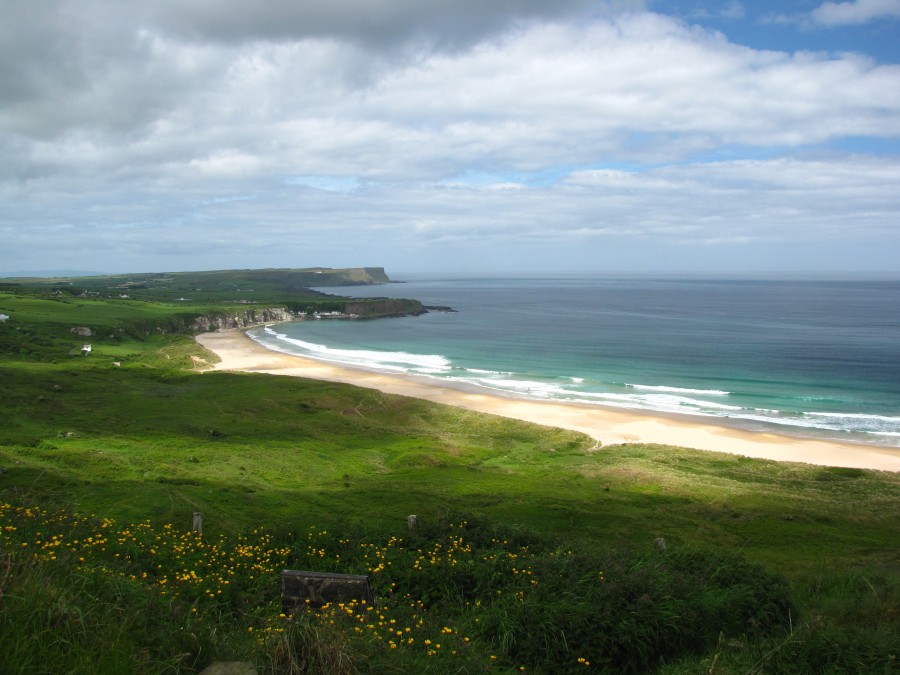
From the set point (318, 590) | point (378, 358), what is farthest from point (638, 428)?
point (378, 358)

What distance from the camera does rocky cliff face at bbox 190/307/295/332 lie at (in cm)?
10590

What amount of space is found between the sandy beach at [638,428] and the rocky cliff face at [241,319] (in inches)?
1729

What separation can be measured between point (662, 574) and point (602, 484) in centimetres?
1692

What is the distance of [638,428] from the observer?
1678 inches

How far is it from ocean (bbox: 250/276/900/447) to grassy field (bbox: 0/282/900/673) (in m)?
17.4

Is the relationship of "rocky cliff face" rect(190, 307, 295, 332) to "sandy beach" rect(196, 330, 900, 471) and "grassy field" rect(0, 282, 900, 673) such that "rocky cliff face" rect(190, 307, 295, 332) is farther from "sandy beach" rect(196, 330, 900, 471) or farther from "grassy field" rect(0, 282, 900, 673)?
"grassy field" rect(0, 282, 900, 673)

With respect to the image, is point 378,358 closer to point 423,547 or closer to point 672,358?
point 672,358

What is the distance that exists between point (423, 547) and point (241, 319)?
375 feet

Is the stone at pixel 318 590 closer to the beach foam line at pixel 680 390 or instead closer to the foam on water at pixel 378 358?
the beach foam line at pixel 680 390

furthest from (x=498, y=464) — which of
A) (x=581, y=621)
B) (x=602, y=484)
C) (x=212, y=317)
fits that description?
(x=212, y=317)

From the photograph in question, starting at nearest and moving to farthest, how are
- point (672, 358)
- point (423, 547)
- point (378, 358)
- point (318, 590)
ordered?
point (318, 590) < point (423, 547) < point (672, 358) < point (378, 358)

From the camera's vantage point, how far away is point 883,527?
74.4 feet

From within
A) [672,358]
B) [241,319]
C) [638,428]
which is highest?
[241,319]

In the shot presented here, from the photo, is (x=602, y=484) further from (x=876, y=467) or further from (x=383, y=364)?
(x=383, y=364)
